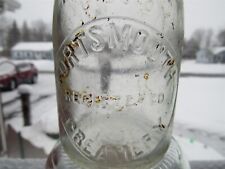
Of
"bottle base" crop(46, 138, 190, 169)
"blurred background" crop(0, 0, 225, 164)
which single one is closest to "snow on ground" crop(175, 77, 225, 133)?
"blurred background" crop(0, 0, 225, 164)

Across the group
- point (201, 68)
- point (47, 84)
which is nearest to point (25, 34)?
point (47, 84)

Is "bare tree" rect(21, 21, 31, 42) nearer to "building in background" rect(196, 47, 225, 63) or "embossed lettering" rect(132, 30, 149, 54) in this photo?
"building in background" rect(196, 47, 225, 63)

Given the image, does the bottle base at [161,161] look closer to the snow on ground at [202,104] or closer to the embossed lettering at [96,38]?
the embossed lettering at [96,38]

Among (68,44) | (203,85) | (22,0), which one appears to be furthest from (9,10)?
(68,44)

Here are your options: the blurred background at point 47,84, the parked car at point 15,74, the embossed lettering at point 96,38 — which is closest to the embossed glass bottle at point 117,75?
the embossed lettering at point 96,38

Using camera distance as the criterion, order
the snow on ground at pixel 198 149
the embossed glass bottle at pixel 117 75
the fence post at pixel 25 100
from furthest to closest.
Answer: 1. the fence post at pixel 25 100
2. the snow on ground at pixel 198 149
3. the embossed glass bottle at pixel 117 75

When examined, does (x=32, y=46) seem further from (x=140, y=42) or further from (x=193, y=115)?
(x=140, y=42)
